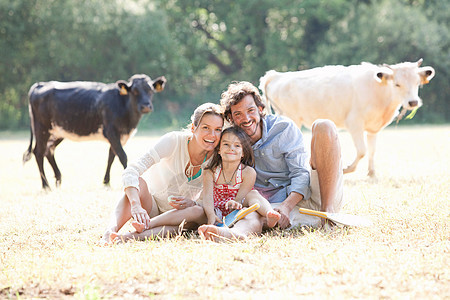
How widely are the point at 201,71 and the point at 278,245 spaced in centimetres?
2596

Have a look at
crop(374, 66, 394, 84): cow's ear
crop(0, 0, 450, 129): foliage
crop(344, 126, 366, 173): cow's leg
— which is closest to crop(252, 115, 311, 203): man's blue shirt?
crop(344, 126, 366, 173): cow's leg

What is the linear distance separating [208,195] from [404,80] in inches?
179

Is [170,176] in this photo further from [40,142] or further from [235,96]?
[40,142]

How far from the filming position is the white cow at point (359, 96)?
7.51 metres

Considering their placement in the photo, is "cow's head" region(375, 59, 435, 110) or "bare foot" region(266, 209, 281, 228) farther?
"cow's head" region(375, 59, 435, 110)

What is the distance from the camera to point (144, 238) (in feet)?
12.9

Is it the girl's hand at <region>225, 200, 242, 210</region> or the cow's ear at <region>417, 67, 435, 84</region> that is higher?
the cow's ear at <region>417, 67, 435, 84</region>

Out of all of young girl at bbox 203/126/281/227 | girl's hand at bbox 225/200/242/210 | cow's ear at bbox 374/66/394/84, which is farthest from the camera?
cow's ear at bbox 374/66/394/84

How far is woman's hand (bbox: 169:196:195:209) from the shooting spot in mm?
3975

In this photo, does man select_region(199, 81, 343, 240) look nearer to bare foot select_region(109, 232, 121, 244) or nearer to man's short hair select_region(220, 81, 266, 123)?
man's short hair select_region(220, 81, 266, 123)

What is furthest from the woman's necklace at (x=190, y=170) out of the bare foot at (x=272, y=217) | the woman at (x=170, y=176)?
the bare foot at (x=272, y=217)

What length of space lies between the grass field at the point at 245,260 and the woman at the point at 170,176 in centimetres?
25

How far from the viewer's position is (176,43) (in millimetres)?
26125

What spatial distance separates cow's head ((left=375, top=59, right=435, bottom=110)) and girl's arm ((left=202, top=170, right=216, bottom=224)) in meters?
4.18
